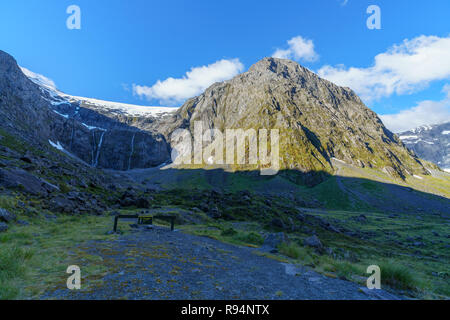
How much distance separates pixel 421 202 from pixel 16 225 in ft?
659

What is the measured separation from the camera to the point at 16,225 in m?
15.8

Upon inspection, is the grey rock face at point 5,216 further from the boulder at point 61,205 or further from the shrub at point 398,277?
the shrub at point 398,277

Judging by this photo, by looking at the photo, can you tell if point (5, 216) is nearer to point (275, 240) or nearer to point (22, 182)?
point (22, 182)

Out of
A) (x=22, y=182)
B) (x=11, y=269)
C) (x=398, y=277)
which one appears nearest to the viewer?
(x=11, y=269)

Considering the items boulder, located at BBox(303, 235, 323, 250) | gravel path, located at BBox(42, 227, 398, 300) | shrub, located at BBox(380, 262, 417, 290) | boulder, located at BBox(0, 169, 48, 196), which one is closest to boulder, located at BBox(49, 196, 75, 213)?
boulder, located at BBox(0, 169, 48, 196)

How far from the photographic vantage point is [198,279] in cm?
818

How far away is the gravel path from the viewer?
6695 millimetres

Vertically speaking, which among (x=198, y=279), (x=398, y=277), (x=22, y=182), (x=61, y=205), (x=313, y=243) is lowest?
(x=313, y=243)

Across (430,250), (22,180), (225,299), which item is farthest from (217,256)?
(430,250)

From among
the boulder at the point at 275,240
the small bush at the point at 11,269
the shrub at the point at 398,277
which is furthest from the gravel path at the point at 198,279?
the boulder at the point at 275,240

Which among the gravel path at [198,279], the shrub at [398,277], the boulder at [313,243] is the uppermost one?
the gravel path at [198,279]

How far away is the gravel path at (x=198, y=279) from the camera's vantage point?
6.70m

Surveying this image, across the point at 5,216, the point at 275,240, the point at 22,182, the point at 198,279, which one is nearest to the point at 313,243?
the point at 275,240
